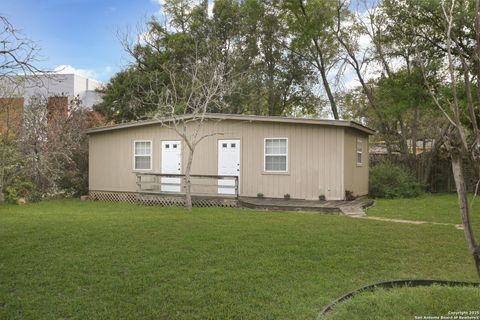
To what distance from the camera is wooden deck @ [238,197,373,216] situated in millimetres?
10312

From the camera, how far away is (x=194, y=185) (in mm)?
12812

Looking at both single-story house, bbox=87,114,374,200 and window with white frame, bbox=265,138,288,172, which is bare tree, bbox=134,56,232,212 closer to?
single-story house, bbox=87,114,374,200

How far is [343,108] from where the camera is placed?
26203mm

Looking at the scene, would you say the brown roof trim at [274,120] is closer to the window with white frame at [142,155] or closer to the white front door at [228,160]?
the window with white frame at [142,155]

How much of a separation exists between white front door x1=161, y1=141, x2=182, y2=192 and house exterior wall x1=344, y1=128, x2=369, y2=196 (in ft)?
18.4

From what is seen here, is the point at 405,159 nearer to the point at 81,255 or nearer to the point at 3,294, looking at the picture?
the point at 81,255

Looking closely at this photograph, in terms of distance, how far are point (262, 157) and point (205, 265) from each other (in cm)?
795

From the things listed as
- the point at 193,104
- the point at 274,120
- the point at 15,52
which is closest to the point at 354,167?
the point at 274,120

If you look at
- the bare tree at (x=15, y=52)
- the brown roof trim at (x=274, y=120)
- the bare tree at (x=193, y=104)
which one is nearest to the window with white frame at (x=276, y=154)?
the brown roof trim at (x=274, y=120)

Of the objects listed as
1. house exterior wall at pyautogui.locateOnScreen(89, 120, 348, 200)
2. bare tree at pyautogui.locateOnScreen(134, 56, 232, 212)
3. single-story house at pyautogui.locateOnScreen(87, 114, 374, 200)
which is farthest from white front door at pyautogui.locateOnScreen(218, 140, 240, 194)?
bare tree at pyautogui.locateOnScreen(134, 56, 232, 212)

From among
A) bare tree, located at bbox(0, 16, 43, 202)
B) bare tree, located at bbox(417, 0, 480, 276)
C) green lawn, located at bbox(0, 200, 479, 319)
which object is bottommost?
green lawn, located at bbox(0, 200, 479, 319)

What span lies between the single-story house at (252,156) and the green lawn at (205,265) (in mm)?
3991

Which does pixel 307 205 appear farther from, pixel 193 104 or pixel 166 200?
pixel 193 104

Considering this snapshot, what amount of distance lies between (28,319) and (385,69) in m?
19.6
